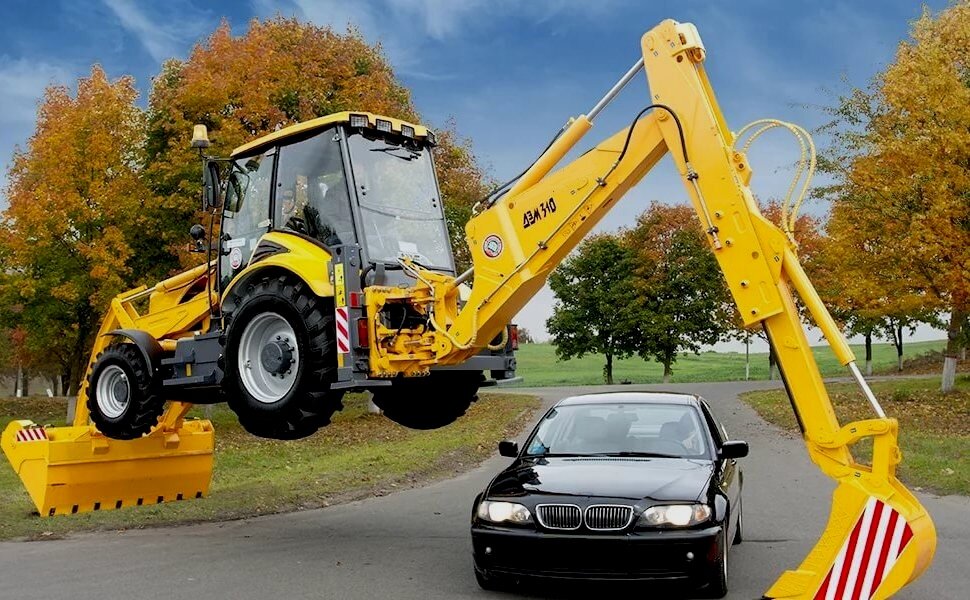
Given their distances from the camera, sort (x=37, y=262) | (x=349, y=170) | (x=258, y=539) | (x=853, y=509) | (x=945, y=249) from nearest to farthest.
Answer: (x=853, y=509) → (x=349, y=170) → (x=258, y=539) → (x=945, y=249) → (x=37, y=262)

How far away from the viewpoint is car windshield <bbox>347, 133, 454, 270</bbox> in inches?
345

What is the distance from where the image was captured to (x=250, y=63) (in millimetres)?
24469

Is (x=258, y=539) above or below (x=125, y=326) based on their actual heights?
below

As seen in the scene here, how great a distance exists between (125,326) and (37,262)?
1505 cm

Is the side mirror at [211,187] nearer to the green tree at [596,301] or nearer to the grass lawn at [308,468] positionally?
the grass lawn at [308,468]

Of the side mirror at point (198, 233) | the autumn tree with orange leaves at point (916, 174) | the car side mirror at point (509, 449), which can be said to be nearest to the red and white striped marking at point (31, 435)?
the side mirror at point (198, 233)

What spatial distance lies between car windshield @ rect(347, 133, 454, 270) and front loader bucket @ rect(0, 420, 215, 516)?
4722 mm

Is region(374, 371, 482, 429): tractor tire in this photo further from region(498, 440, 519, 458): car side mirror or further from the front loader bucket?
the front loader bucket

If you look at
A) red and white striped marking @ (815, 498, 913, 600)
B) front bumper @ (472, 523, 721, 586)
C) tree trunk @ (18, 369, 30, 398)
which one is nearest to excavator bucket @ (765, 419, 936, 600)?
red and white striped marking @ (815, 498, 913, 600)

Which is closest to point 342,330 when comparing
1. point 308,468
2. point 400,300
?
point 400,300

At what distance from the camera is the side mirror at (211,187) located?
9.30 meters

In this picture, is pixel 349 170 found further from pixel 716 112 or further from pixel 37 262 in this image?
pixel 37 262

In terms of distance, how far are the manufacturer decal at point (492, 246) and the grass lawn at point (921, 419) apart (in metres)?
7.72

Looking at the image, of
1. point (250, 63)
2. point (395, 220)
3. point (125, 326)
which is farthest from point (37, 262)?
point (395, 220)
